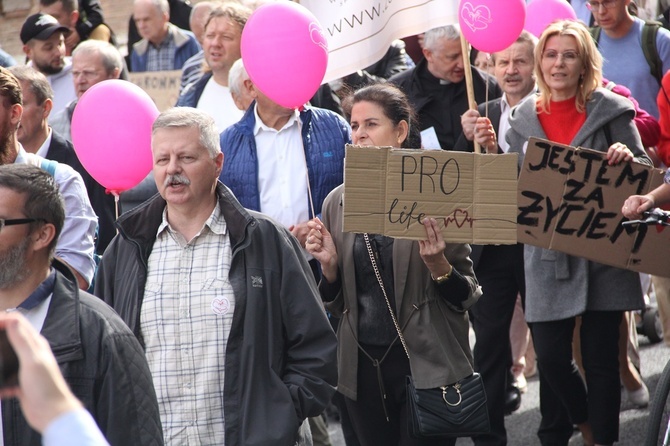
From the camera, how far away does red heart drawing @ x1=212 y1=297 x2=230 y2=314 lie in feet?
14.8

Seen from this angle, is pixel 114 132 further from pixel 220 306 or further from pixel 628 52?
pixel 628 52

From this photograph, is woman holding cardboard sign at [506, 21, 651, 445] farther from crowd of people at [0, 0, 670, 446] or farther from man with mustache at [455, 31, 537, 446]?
man with mustache at [455, 31, 537, 446]

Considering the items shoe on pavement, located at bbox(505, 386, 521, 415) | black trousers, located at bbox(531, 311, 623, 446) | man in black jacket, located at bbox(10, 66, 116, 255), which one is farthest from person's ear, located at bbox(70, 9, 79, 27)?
black trousers, located at bbox(531, 311, 623, 446)

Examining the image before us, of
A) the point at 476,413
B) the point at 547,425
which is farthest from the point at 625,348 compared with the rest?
the point at 476,413

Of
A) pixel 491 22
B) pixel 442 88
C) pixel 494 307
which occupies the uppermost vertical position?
pixel 491 22

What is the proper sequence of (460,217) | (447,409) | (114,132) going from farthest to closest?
(114,132), (447,409), (460,217)

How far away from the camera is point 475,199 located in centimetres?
497

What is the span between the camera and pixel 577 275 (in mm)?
6363

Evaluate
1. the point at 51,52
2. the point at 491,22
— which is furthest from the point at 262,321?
the point at 51,52

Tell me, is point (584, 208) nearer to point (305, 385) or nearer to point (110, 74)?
point (305, 385)

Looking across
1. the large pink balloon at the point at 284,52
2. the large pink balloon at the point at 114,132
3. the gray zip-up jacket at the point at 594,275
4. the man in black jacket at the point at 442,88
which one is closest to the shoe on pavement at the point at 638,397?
the gray zip-up jacket at the point at 594,275

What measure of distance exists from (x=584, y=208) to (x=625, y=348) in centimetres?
178

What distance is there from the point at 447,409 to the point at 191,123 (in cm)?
165

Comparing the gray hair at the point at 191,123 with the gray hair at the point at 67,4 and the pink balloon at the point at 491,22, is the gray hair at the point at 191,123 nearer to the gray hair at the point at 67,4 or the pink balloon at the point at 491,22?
the pink balloon at the point at 491,22
